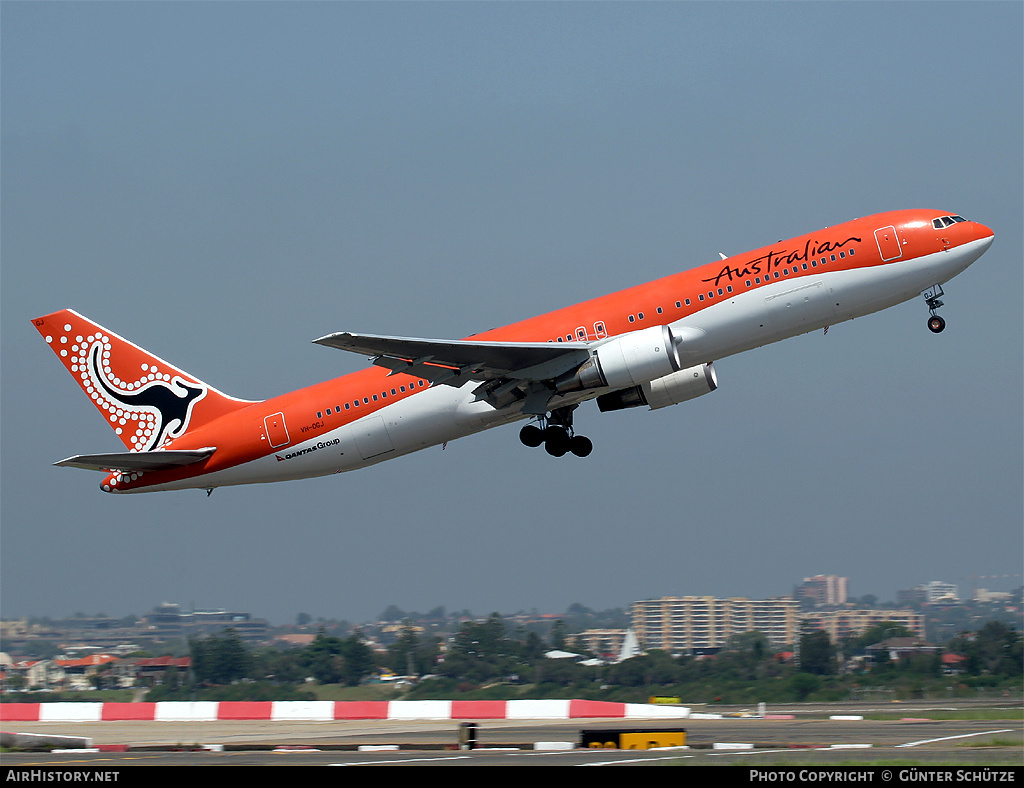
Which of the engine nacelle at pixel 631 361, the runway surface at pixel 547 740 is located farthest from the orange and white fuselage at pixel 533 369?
the runway surface at pixel 547 740

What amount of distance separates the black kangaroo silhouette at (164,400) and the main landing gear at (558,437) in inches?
447

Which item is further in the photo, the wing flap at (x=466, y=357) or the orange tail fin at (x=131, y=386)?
the orange tail fin at (x=131, y=386)

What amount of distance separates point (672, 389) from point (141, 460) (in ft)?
56.7

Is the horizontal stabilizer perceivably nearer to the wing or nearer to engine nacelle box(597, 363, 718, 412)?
the wing

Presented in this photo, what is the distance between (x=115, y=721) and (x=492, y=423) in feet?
56.2

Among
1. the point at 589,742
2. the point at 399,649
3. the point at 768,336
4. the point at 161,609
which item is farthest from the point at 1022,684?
the point at 161,609

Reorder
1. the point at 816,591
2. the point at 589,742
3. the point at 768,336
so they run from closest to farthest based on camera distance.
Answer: the point at 589,742 → the point at 768,336 → the point at 816,591

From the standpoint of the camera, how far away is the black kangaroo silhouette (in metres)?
38.9

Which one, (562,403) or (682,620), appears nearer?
(562,403)

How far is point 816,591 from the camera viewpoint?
62.8 meters

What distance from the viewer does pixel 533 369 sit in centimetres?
3375

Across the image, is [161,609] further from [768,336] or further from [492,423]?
[768,336]

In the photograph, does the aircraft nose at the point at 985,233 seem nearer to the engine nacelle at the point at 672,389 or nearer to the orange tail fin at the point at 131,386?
the engine nacelle at the point at 672,389

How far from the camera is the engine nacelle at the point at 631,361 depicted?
32.3 m
